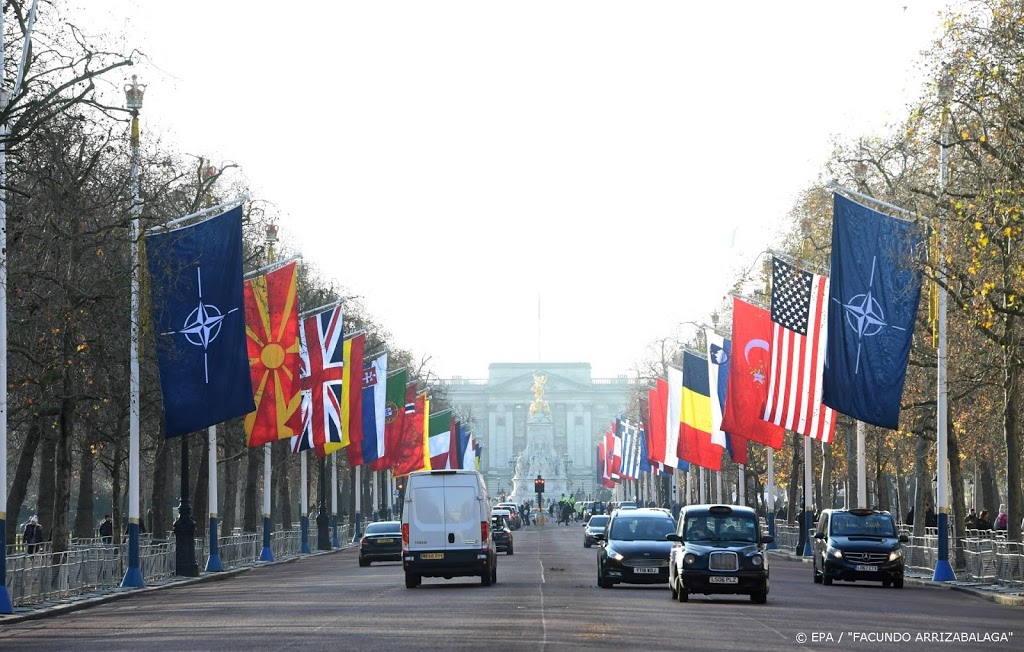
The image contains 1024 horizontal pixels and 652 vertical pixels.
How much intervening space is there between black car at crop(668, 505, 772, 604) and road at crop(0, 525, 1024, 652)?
0.40 meters

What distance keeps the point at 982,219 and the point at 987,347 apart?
52.8ft

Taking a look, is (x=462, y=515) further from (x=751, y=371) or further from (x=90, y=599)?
(x=751, y=371)

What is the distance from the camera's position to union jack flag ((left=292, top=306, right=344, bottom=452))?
5331 cm

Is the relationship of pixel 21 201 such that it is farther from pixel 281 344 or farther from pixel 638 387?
pixel 638 387

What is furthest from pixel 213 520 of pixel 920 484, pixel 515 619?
pixel 515 619

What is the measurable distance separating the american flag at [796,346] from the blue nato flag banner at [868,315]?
20.0ft

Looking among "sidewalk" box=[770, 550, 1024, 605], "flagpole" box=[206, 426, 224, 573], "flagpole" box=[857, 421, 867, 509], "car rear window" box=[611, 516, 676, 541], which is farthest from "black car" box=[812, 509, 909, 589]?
"flagpole" box=[206, 426, 224, 573]

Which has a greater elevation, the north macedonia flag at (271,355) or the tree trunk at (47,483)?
the north macedonia flag at (271,355)

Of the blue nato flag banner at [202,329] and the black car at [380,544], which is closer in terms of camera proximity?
the blue nato flag banner at [202,329]

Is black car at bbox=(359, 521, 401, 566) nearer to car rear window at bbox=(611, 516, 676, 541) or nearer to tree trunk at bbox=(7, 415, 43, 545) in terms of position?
tree trunk at bbox=(7, 415, 43, 545)

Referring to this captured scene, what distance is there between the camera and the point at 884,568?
38406 millimetres

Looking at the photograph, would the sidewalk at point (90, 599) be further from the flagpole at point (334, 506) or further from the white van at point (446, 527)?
the flagpole at point (334, 506)

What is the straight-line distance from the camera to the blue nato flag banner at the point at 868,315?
118 ft

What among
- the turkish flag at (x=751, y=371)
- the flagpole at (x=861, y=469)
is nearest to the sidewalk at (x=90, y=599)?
the turkish flag at (x=751, y=371)
